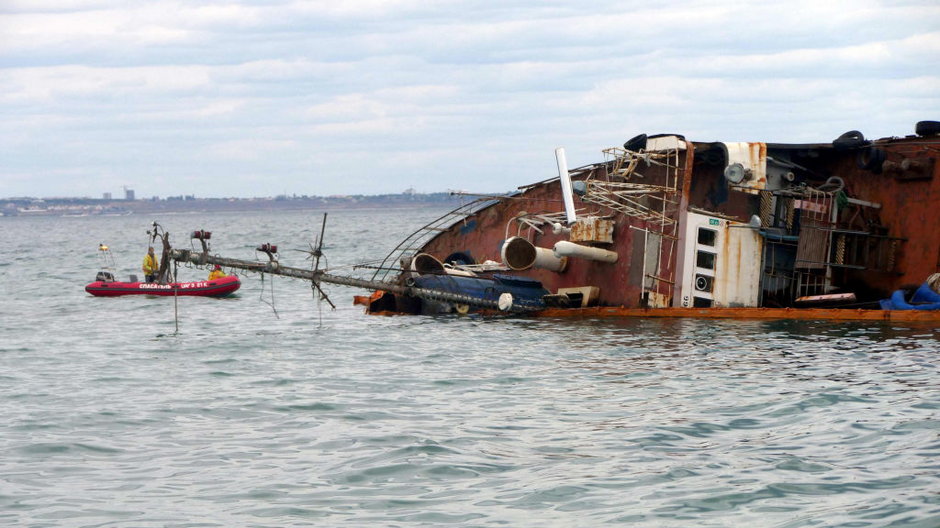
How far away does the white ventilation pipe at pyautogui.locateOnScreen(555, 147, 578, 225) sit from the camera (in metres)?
28.1

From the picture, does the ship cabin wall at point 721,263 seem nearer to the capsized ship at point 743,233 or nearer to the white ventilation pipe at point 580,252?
the capsized ship at point 743,233

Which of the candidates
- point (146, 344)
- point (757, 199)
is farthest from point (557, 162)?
point (146, 344)

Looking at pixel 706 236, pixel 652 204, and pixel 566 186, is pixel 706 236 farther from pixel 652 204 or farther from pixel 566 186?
pixel 566 186

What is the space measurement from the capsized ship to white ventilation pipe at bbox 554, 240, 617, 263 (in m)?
0.05

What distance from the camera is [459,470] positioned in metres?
13.1

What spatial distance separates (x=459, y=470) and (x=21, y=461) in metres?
5.70

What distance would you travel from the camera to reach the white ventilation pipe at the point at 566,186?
28062mm

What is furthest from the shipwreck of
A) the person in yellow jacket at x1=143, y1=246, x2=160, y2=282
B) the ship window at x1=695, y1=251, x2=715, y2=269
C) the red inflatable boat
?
the person in yellow jacket at x1=143, y1=246, x2=160, y2=282

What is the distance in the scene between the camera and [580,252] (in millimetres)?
27547

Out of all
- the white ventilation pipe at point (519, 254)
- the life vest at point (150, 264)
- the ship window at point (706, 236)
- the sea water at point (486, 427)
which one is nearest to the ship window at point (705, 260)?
the ship window at point (706, 236)

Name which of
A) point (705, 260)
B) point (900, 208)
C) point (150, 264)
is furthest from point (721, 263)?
point (150, 264)

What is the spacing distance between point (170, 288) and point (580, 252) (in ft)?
57.2

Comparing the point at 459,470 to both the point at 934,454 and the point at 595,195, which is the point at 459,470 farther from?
the point at 595,195

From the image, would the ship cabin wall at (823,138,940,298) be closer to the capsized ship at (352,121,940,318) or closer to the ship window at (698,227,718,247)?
the capsized ship at (352,121,940,318)
